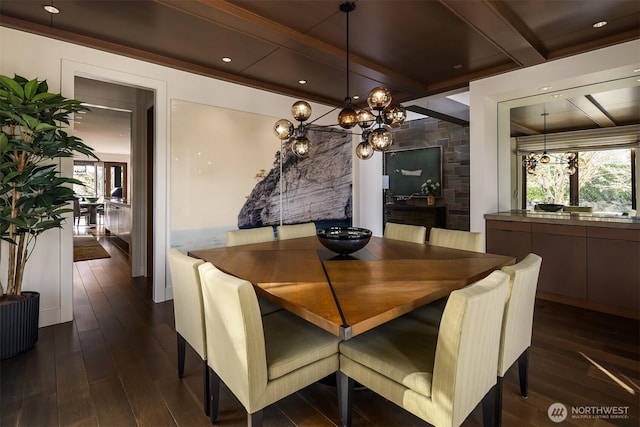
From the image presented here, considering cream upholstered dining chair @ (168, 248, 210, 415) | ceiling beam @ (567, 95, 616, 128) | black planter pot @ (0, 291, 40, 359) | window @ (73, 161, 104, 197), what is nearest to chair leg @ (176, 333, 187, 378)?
cream upholstered dining chair @ (168, 248, 210, 415)

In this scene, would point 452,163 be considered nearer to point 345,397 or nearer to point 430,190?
point 430,190

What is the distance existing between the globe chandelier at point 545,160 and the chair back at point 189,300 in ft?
15.2

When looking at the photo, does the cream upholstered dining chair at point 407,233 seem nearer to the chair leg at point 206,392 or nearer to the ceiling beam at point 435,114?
the chair leg at point 206,392

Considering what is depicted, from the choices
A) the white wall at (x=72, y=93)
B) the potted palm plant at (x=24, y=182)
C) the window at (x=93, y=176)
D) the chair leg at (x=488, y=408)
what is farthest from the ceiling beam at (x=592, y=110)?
the window at (x=93, y=176)

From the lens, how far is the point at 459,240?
8.59ft

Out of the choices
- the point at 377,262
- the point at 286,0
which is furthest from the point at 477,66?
the point at 377,262

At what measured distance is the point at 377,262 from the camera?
208cm

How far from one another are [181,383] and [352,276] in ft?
4.29

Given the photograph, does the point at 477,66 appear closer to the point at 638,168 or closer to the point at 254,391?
the point at 638,168

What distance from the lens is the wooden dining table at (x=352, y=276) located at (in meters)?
1.28

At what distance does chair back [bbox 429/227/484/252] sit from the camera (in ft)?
8.24

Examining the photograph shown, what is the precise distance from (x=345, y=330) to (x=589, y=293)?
336cm

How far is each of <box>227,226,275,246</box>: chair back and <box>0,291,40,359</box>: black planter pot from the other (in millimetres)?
1491

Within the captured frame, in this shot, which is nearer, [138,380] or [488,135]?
[138,380]
